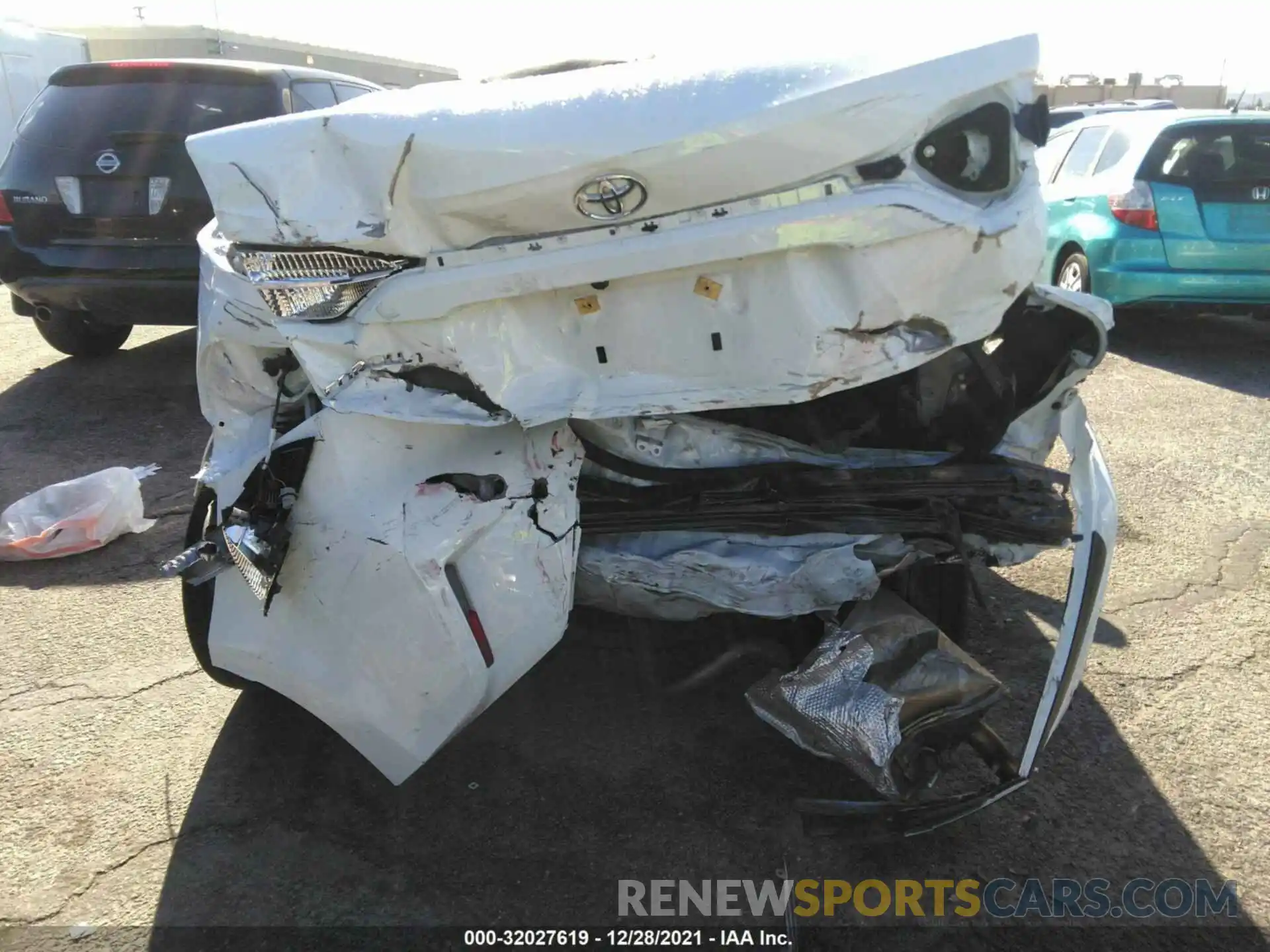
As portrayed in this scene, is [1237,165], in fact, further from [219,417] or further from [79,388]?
[79,388]

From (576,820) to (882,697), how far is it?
81 cm

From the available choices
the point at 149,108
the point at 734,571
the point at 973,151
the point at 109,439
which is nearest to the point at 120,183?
the point at 149,108

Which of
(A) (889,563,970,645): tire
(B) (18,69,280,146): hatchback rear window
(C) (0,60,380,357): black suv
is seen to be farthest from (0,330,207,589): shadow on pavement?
(A) (889,563,970,645): tire

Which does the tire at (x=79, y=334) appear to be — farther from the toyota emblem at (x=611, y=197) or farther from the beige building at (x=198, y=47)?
the beige building at (x=198, y=47)

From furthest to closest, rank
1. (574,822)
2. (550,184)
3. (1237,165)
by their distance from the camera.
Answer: (1237,165) → (574,822) → (550,184)

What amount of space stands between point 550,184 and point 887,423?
116cm

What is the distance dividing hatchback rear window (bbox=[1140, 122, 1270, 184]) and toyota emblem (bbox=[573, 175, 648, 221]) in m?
5.59

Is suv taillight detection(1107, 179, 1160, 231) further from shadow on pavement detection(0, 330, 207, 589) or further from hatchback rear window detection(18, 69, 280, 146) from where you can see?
shadow on pavement detection(0, 330, 207, 589)

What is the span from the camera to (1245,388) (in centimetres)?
578

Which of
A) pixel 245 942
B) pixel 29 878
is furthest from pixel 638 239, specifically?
pixel 29 878

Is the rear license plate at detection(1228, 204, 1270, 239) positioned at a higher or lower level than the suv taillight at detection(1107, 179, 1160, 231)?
lower

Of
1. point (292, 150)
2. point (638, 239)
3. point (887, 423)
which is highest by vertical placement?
point (292, 150)

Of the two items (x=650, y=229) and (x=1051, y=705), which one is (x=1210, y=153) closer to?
(x=1051, y=705)

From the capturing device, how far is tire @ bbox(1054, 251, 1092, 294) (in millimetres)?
6496
